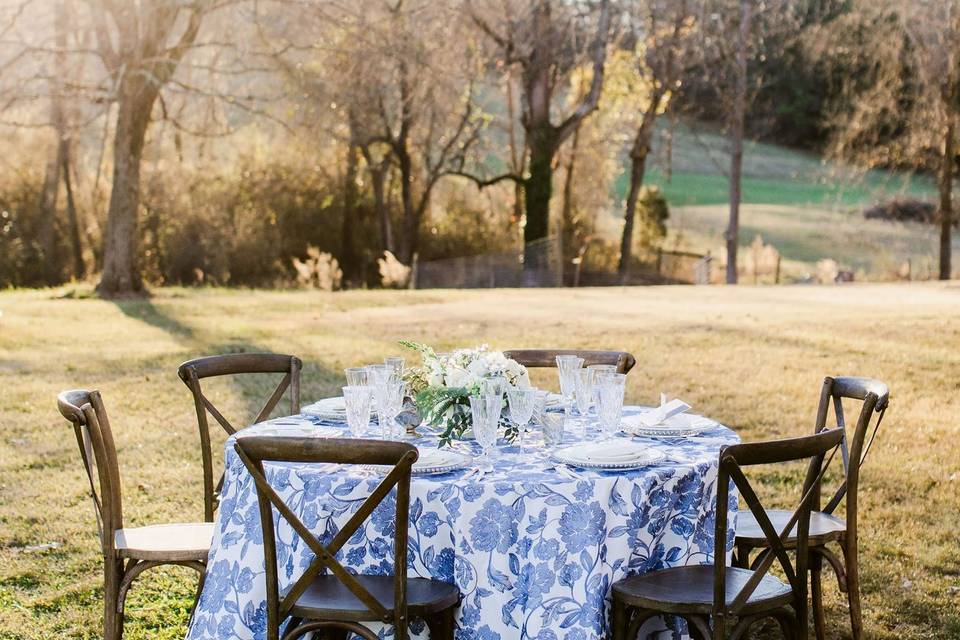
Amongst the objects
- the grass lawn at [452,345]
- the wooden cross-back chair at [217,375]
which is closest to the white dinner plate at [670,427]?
the grass lawn at [452,345]

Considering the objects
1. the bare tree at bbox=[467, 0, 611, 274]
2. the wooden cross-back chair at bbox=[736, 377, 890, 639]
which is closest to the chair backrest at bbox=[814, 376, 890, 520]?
the wooden cross-back chair at bbox=[736, 377, 890, 639]

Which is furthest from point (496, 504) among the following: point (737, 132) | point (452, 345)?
point (737, 132)

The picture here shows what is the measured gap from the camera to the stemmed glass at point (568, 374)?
4.30m

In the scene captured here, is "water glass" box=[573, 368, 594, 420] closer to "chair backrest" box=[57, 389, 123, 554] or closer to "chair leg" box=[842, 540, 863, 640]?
"chair leg" box=[842, 540, 863, 640]

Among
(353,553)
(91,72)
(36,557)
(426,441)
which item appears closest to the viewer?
(353,553)

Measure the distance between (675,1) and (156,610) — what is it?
23.2 m

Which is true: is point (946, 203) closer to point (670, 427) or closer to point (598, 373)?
point (670, 427)

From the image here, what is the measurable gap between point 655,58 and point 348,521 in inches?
1006

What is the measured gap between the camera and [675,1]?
25844mm

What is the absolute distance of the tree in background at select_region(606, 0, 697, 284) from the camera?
85.6ft

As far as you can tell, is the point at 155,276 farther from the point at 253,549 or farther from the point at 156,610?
the point at 253,549

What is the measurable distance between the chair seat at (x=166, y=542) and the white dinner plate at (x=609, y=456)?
1.32m

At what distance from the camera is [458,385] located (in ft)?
12.3

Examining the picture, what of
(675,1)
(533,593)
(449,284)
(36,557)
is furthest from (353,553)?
(675,1)
